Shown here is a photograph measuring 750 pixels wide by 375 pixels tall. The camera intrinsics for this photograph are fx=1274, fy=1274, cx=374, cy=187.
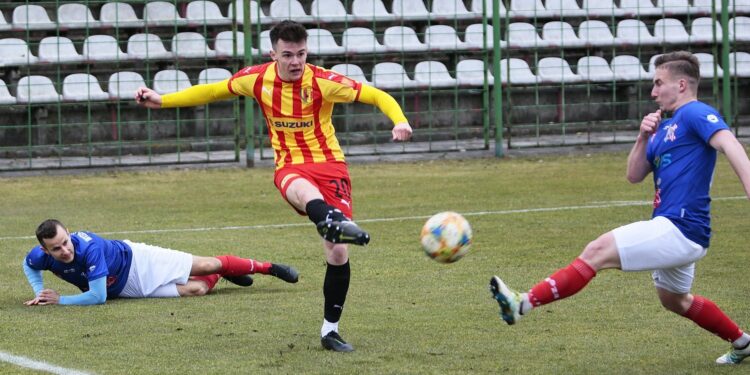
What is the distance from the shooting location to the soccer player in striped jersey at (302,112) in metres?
7.59

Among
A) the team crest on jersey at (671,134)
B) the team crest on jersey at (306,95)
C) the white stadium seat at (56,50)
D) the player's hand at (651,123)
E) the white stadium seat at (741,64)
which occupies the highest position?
the white stadium seat at (56,50)

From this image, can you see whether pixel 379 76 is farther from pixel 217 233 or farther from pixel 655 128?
pixel 655 128

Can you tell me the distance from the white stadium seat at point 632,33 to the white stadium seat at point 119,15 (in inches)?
336

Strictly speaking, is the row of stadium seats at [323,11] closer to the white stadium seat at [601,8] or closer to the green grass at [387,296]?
the white stadium seat at [601,8]

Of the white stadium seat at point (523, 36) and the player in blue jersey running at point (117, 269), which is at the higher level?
the white stadium seat at point (523, 36)

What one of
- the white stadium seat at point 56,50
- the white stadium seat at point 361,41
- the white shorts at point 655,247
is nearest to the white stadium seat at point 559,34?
the white stadium seat at point 361,41

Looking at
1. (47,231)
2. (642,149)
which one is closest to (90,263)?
(47,231)

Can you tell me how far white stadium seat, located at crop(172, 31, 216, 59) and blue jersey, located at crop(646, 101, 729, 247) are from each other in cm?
1465

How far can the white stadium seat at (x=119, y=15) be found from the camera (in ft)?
67.9

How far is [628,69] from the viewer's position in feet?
74.6

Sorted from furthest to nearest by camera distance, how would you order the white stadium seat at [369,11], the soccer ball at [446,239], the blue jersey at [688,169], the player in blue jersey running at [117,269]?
the white stadium seat at [369,11], the player in blue jersey running at [117,269], the soccer ball at [446,239], the blue jersey at [688,169]

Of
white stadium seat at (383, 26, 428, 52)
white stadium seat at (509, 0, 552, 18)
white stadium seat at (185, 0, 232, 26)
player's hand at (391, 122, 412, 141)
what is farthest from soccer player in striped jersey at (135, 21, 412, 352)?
white stadium seat at (509, 0, 552, 18)

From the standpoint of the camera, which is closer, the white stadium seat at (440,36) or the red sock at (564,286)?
the red sock at (564,286)

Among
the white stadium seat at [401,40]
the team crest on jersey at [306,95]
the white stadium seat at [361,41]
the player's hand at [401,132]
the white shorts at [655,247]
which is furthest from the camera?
the white stadium seat at [401,40]
